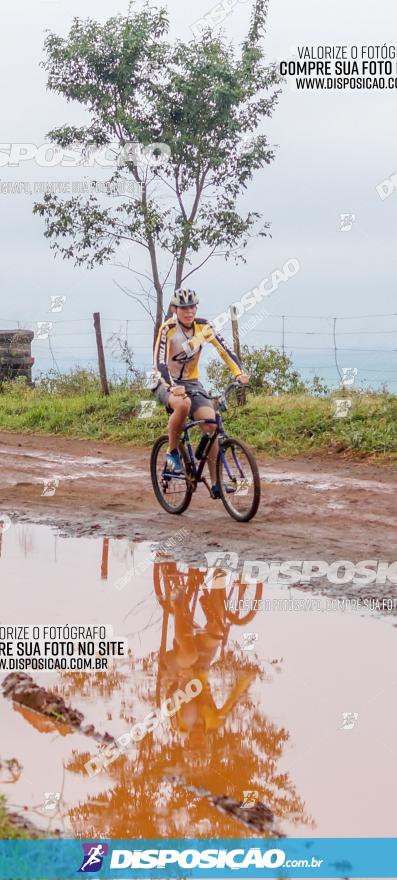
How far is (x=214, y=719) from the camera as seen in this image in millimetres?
5012

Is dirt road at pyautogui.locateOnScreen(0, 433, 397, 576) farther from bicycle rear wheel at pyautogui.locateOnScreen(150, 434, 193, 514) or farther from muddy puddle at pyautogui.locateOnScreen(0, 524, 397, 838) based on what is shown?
muddy puddle at pyautogui.locateOnScreen(0, 524, 397, 838)

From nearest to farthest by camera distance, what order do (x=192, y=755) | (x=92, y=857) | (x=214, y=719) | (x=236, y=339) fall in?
(x=92, y=857) → (x=192, y=755) → (x=214, y=719) → (x=236, y=339)

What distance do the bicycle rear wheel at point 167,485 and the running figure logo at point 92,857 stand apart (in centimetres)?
658

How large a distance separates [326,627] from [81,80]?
16540 millimetres

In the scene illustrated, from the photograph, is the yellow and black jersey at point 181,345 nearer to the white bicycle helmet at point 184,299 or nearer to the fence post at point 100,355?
the white bicycle helmet at point 184,299

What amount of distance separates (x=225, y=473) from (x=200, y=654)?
158 inches

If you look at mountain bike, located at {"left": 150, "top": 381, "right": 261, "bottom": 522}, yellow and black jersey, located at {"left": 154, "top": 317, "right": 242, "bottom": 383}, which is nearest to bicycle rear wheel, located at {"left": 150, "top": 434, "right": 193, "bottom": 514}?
mountain bike, located at {"left": 150, "top": 381, "right": 261, "bottom": 522}

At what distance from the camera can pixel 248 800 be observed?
4.11 m

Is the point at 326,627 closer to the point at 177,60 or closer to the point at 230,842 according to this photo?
the point at 230,842

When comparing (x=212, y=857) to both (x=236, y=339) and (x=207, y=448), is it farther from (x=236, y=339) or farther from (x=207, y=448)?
(x=236, y=339)

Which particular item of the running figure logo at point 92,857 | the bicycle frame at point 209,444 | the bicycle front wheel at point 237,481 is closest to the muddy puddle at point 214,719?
the running figure logo at point 92,857

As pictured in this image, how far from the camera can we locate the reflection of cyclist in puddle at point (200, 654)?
4988mm

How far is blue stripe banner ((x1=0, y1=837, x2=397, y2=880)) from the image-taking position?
3.55 m

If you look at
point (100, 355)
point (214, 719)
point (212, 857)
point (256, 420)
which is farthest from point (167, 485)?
point (100, 355)
